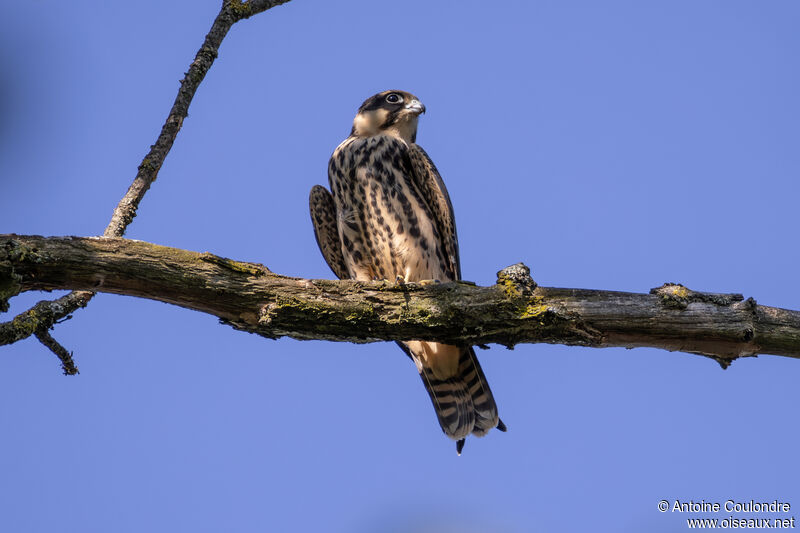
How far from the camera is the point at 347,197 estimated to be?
5219 millimetres

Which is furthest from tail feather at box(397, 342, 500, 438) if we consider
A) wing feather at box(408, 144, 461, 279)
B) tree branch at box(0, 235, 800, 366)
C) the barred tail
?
tree branch at box(0, 235, 800, 366)

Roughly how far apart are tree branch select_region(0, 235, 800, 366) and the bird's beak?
2.61 m

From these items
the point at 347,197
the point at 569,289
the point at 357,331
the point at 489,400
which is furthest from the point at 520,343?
the point at 347,197

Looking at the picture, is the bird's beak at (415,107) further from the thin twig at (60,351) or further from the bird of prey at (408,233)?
the thin twig at (60,351)

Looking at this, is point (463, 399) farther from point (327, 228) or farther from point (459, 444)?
point (327, 228)

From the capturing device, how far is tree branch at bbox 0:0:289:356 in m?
3.16

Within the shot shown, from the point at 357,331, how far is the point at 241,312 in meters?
0.52

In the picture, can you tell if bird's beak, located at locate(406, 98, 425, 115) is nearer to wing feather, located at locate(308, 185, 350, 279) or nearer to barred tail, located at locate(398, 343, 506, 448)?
wing feather, located at locate(308, 185, 350, 279)

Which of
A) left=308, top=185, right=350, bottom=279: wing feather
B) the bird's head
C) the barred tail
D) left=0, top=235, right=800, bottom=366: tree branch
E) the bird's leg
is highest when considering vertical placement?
the bird's head

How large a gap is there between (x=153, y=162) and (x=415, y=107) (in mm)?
2517

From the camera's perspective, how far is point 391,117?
5.81m

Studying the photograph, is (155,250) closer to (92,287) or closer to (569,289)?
(92,287)

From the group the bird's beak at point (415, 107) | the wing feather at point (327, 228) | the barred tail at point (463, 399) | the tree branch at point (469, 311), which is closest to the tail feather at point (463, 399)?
the barred tail at point (463, 399)

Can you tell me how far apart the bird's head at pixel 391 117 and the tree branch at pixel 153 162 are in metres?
1.40
